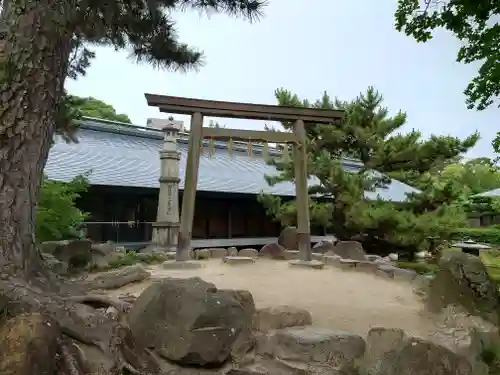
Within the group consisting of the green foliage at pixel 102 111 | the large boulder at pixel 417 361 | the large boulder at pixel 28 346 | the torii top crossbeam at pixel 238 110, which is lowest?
the large boulder at pixel 417 361

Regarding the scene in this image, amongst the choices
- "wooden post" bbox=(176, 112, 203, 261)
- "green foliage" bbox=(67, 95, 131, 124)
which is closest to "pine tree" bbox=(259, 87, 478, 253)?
"wooden post" bbox=(176, 112, 203, 261)

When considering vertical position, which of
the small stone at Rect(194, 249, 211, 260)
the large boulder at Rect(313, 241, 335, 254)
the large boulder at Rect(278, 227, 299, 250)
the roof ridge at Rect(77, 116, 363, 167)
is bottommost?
the small stone at Rect(194, 249, 211, 260)

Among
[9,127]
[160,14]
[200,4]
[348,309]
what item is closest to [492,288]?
[348,309]

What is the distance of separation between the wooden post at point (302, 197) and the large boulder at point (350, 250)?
996 millimetres

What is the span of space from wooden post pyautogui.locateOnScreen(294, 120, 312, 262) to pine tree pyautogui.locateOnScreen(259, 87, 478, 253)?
4.35 ft

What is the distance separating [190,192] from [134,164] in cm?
684

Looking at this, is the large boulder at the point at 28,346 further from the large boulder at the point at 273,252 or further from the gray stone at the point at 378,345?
the large boulder at the point at 273,252

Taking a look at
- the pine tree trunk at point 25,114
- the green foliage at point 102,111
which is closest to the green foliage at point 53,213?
the pine tree trunk at point 25,114

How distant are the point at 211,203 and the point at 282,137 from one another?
5.74 meters

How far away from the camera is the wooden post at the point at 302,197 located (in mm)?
7414

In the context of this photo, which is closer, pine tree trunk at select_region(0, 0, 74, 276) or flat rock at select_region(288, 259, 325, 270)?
pine tree trunk at select_region(0, 0, 74, 276)

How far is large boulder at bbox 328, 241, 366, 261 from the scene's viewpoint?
7873 millimetres

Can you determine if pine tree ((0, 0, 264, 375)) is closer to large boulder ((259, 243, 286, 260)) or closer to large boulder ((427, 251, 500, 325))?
large boulder ((427, 251, 500, 325))

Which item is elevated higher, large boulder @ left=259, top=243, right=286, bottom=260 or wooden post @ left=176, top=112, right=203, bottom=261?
wooden post @ left=176, top=112, right=203, bottom=261
